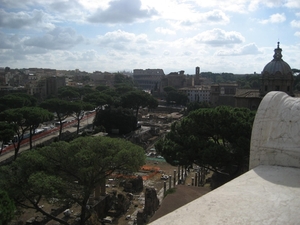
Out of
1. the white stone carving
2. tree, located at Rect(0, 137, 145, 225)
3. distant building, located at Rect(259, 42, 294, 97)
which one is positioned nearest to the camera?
the white stone carving

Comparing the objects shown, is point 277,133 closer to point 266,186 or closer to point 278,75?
point 266,186

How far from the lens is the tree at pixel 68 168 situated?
→ 39.4 feet

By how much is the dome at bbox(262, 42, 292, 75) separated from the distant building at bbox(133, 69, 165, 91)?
88477mm

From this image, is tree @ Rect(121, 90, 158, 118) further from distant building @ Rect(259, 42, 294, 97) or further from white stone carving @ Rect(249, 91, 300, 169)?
white stone carving @ Rect(249, 91, 300, 169)

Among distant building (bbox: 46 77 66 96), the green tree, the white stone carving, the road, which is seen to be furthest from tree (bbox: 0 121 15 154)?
distant building (bbox: 46 77 66 96)

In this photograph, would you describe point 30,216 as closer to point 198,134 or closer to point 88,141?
point 88,141

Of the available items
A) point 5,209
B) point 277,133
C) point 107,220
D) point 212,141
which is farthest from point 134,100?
point 277,133

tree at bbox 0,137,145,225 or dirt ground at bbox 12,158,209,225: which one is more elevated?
tree at bbox 0,137,145,225

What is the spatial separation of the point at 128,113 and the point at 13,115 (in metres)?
15.0

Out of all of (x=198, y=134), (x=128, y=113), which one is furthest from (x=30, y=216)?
(x=128, y=113)

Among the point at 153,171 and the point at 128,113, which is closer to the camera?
the point at 153,171

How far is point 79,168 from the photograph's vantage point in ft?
41.0

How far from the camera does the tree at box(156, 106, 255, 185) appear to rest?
14305 millimetres

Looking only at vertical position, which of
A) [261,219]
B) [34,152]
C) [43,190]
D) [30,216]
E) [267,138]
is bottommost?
[30,216]
